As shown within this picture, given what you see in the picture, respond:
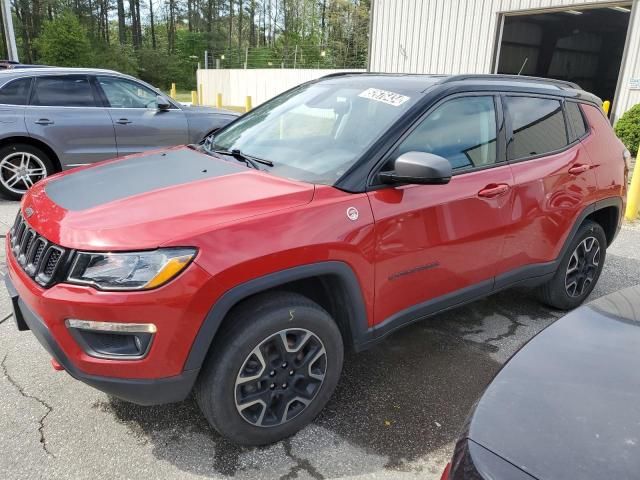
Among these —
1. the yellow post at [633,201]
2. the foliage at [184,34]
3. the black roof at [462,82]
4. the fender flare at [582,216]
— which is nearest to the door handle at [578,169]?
the fender flare at [582,216]

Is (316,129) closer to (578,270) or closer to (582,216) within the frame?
(582,216)

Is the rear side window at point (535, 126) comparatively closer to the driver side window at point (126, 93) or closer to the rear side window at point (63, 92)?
the driver side window at point (126, 93)

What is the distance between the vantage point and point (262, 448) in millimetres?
2445

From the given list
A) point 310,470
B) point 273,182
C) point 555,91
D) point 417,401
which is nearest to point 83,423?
point 310,470

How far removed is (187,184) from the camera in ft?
8.29

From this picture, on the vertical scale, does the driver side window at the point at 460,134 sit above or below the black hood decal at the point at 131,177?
above

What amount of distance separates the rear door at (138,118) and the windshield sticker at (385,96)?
4974mm

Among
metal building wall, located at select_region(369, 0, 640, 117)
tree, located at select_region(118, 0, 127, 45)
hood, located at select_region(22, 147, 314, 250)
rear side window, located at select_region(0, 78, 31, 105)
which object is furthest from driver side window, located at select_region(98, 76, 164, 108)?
tree, located at select_region(118, 0, 127, 45)

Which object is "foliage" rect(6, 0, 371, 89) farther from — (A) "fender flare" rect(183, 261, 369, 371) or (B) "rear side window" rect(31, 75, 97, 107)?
(A) "fender flare" rect(183, 261, 369, 371)

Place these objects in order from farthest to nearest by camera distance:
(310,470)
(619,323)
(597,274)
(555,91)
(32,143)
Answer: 1. (32,143)
2. (597,274)
3. (555,91)
4. (310,470)
5. (619,323)

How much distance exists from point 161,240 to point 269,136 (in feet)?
4.37

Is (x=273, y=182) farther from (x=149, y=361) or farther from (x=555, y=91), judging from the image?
(x=555, y=91)

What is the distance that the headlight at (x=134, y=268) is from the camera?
201cm

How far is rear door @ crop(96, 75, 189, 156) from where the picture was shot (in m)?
7.14
